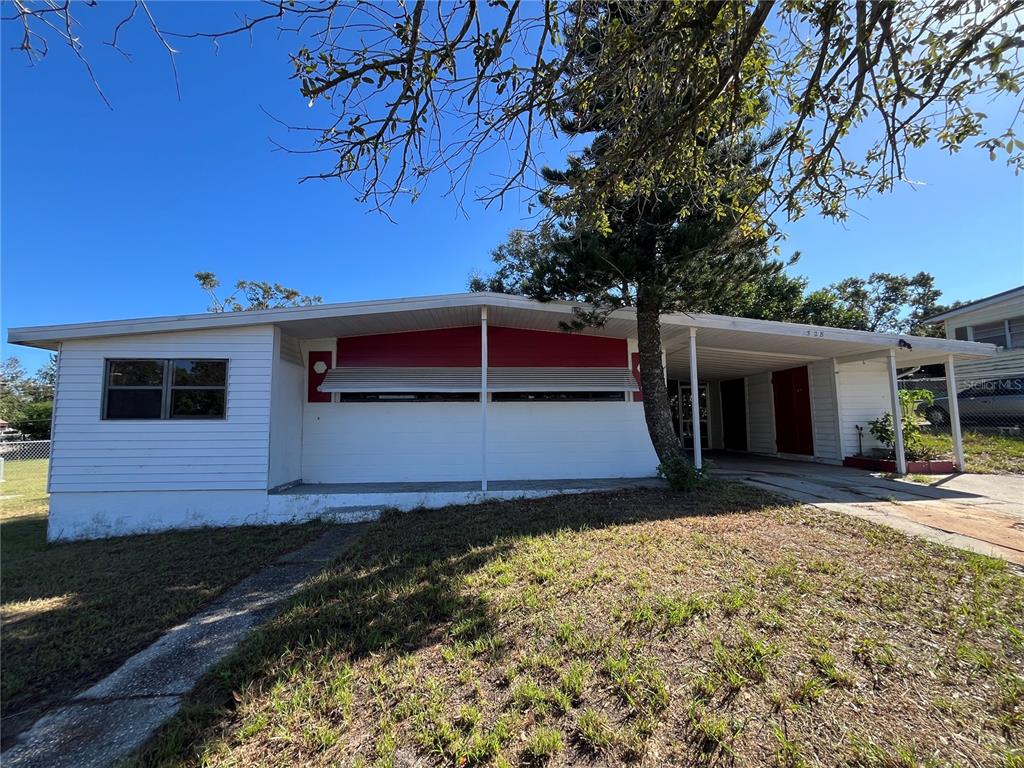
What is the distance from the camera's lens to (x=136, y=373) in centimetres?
684

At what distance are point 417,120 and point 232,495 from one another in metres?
6.20

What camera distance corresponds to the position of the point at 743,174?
4.41 meters

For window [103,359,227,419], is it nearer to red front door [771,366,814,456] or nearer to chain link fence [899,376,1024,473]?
red front door [771,366,814,456]

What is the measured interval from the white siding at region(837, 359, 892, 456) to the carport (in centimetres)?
2

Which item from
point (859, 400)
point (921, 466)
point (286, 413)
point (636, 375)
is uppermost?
point (636, 375)

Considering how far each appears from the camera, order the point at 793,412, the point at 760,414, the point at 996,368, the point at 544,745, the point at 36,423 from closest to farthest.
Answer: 1. the point at 544,745
2. the point at 793,412
3. the point at 760,414
4. the point at 996,368
5. the point at 36,423

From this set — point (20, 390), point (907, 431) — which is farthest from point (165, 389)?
point (20, 390)

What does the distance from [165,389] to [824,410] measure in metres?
13.3

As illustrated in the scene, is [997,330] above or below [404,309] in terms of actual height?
above

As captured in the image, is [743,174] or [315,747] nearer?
[315,747]

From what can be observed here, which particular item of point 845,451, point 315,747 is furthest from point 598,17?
point 845,451

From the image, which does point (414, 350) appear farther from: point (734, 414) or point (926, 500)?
point (734, 414)

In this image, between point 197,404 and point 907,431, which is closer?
point 197,404

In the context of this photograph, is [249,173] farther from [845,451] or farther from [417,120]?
[845,451]
